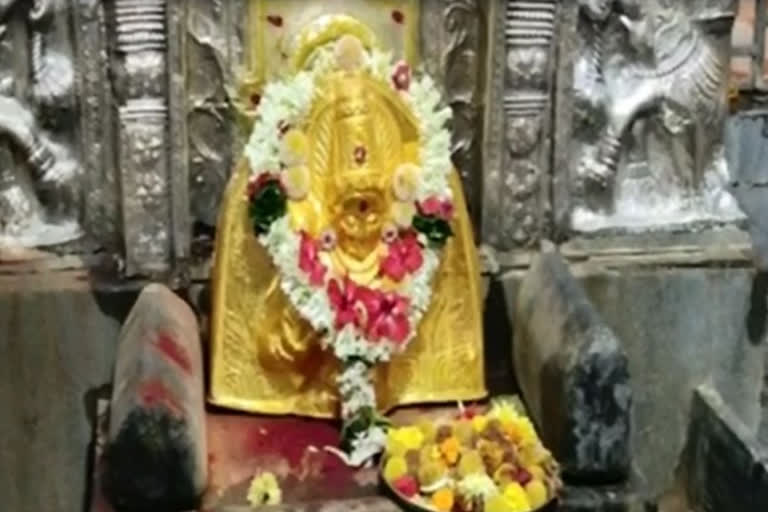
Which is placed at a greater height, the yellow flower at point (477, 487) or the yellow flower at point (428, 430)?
the yellow flower at point (428, 430)

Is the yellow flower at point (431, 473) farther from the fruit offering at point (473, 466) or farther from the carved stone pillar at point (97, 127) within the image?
the carved stone pillar at point (97, 127)

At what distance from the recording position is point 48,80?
17.7 ft

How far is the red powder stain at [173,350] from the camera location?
193 inches

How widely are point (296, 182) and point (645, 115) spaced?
143cm

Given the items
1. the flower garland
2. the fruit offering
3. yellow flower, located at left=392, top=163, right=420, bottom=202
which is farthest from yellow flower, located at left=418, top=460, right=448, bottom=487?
yellow flower, located at left=392, top=163, right=420, bottom=202

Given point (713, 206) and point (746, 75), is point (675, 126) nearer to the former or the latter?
point (713, 206)

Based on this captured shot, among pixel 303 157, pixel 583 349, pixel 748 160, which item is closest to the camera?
pixel 583 349

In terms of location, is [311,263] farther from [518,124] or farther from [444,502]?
[518,124]

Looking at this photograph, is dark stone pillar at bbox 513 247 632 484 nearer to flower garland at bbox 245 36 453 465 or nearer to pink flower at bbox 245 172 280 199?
flower garland at bbox 245 36 453 465

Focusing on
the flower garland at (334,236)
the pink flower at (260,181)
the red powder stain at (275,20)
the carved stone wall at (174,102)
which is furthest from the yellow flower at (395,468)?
the red powder stain at (275,20)

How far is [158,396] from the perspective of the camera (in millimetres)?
4523

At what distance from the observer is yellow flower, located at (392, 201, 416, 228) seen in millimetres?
5105

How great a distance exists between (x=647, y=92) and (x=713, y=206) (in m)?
0.50

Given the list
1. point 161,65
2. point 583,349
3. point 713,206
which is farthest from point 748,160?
point 161,65
